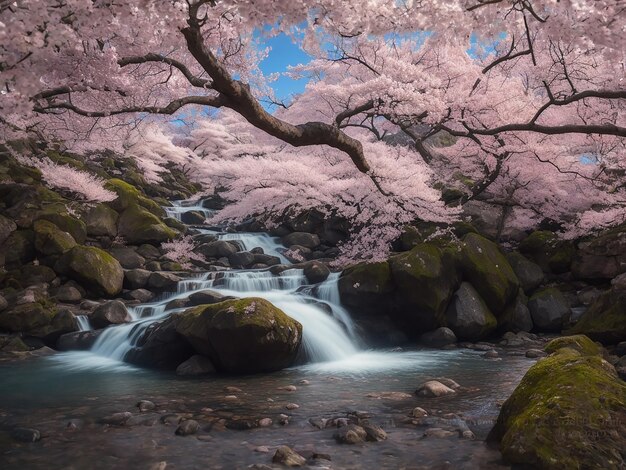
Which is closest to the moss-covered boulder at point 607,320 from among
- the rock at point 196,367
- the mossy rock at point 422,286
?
the mossy rock at point 422,286

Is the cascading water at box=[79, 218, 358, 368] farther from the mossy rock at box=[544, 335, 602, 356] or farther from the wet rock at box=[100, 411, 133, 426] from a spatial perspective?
the mossy rock at box=[544, 335, 602, 356]

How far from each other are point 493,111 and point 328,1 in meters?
11.6

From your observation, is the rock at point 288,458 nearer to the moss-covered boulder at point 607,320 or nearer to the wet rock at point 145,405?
the wet rock at point 145,405

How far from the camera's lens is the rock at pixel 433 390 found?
25.1 ft

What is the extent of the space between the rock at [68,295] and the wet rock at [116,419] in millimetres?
9602

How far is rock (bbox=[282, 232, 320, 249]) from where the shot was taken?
22.2 metres

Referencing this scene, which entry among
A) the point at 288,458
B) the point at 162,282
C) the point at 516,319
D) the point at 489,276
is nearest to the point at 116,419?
the point at 288,458

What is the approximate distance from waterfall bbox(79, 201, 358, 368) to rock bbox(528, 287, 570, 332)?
6368mm

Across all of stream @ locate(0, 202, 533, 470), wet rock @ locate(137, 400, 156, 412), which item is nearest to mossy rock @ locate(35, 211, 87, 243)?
stream @ locate(0, 202, 533, 470)

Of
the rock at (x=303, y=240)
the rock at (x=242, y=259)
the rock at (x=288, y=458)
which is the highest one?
the rock at (x=303, y=240)

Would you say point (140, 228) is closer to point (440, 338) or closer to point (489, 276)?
point (440, 338)

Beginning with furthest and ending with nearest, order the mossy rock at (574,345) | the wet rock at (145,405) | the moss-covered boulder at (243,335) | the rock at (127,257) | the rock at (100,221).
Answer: the rock at (100,221) → the rock at (127,257) → the moss-covered boulder at (243,335) → the mossy rock at (574,345) → the wet rock at (145,405)

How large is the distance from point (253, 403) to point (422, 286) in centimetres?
753

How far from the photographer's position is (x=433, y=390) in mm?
7715
